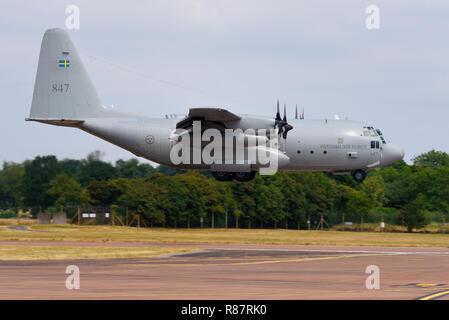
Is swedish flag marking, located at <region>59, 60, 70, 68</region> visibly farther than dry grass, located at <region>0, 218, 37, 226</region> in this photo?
No

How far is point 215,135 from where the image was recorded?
5062cm

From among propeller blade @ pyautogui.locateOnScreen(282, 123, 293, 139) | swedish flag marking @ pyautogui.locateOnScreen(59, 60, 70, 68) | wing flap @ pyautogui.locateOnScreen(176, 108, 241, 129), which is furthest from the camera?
swedish flag marking @ pyautogui.locateOnScreen(59, 60, 70, 68)

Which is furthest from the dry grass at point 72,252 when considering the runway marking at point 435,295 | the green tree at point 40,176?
the green tree at point 40,176

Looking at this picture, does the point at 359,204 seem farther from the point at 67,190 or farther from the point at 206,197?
the point at 67,190

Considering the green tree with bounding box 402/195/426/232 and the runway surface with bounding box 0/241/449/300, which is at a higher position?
the green tree with bounding box 402/195/426/232

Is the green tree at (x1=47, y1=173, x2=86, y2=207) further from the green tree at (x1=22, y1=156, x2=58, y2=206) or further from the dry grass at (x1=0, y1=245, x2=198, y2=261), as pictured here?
the dry grass at (x1=0, y1=245, x2=198, y2=261)

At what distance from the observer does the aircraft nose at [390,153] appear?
52344 millimetres

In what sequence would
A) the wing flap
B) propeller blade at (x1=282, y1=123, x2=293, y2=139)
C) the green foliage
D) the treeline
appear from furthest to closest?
the green foliage, the treeline, propeller blade at (x1=282, y1=123, x2=293, y2=139), the wing flap

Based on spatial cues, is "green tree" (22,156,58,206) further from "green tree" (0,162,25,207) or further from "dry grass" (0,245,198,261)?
"dry grass" (0,245,198,261)

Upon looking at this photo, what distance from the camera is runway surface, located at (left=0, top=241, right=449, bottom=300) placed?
22009mm

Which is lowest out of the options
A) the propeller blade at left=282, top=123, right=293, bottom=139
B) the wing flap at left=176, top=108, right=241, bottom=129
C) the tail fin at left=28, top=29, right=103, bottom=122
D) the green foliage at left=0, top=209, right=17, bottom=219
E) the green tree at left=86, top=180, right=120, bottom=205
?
the green foliage at left=0, top=209, right=17, bottom=219

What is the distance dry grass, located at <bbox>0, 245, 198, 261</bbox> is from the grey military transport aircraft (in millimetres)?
8205

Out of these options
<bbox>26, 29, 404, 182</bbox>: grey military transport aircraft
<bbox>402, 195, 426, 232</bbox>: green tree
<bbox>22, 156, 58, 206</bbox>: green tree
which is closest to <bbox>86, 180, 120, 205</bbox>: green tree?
<bbox>22, 156, 58, 206</bbox>: green tree
